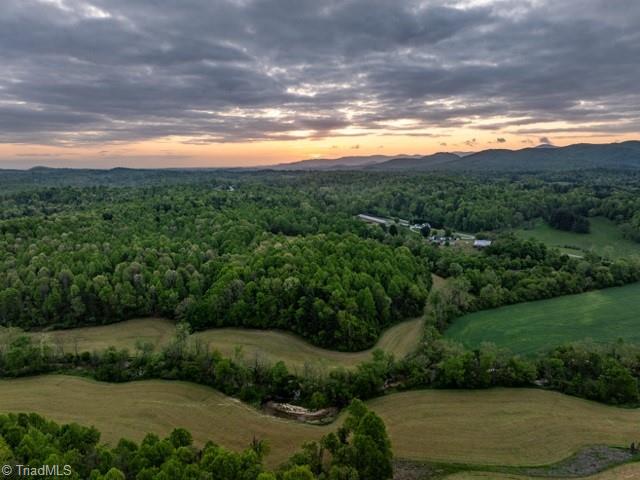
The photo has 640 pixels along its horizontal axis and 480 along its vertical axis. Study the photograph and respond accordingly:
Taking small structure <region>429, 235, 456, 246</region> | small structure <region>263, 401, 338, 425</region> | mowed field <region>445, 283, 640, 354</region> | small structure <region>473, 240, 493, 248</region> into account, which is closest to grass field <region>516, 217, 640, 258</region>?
small structure <region>473, 240, 493, 248</region>

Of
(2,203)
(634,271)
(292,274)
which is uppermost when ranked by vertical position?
(2,203)

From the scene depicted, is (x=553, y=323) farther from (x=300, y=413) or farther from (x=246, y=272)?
(x=246, y=272)

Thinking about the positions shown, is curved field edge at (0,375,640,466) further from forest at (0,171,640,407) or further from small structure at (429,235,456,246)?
small structure at (429,235,456,246)

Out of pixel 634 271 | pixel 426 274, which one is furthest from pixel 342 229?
pixel 634 271

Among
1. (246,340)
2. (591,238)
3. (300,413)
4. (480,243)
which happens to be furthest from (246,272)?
(591,238)

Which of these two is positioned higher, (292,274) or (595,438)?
(292,274)

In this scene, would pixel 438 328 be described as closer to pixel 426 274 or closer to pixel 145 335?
pixel 426 274
